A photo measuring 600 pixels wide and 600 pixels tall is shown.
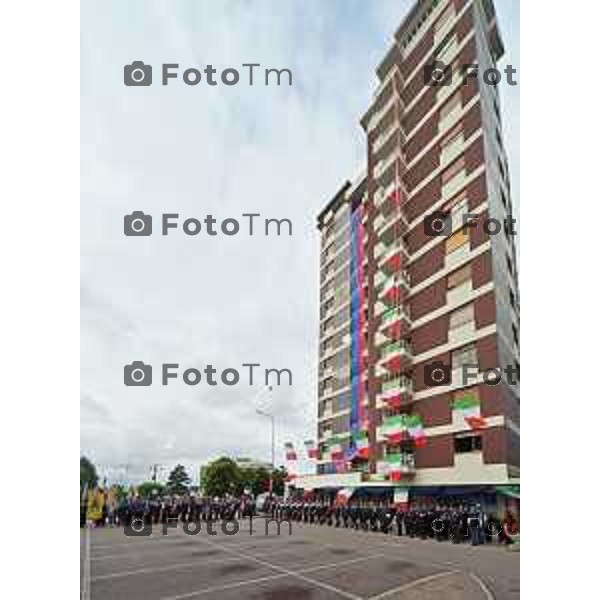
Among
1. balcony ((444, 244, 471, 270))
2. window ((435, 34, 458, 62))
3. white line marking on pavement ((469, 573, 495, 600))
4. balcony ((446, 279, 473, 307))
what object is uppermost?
window ((435, 34, 458, 62))

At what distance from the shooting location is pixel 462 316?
3188cm

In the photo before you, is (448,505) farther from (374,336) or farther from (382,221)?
(382,221)

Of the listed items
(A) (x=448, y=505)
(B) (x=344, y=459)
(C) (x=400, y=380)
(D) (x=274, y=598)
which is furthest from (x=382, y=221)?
(D) (x=274, y=598)

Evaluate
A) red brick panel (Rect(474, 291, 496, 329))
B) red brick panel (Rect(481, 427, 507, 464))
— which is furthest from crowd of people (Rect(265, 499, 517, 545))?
red brick panel (Rect(474, 291, 496, 329))

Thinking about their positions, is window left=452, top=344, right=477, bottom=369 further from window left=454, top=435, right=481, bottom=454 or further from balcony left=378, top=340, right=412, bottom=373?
balcony left=378, top=340, right=412, bottom=373

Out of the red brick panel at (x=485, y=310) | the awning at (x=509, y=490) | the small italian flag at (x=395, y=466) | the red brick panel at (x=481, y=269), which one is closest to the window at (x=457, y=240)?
the red brick panel at (x=481, y=269)

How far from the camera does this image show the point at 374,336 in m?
44.4

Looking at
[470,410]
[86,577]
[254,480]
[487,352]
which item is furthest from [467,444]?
[254,480]
